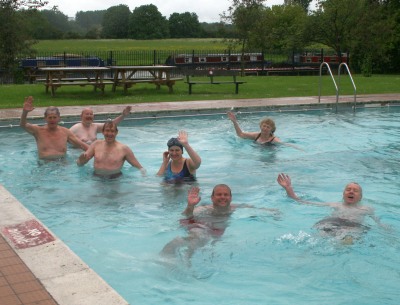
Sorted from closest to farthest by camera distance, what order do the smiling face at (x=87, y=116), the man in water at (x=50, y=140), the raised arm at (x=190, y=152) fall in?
1. the raised arm at (x=190, y=152)
2. the man in water at (x=50, y=140)
3. the smiling face at (x=87, y=116)

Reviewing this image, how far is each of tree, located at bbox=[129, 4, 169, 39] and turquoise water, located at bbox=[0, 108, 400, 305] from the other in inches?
3076

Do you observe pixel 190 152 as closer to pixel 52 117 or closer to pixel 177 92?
pixel 52 117

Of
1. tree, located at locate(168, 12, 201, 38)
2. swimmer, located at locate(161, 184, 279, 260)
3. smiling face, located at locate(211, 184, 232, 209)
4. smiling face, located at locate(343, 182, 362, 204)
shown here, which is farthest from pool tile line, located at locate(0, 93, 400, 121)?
tree, located at locate(168, 12, 201, 38)

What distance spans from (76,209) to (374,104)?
11.9 metres

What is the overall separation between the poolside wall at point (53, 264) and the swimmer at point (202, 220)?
1349 mm

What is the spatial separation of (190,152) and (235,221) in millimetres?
1071

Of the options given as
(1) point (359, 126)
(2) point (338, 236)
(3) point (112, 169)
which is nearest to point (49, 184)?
(3) point (112, 169)

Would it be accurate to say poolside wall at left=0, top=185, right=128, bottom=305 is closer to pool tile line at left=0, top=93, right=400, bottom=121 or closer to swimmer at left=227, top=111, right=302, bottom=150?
swimmer at left=227, top=111, right=302, bottom=150

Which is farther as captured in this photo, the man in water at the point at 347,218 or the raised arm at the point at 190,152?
the raised arm at the point at 190,152

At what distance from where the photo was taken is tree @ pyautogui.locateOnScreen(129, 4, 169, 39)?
291 ft

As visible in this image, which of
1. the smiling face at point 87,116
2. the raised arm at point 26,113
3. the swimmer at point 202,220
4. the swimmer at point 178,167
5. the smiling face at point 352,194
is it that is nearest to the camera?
the swimmer at point 202,220

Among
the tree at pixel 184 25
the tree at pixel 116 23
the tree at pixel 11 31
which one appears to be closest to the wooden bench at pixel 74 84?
the tree at pixel 11 31

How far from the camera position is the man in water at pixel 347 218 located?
628 centimetres

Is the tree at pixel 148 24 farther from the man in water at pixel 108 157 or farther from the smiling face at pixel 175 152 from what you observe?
the smiling face at pixel 175 152
